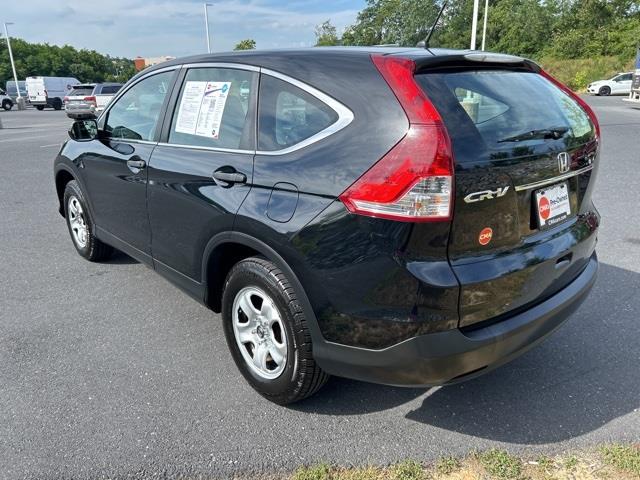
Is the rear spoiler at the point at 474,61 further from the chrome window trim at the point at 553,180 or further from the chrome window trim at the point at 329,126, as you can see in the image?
the chrome window trim at the point at 553,180

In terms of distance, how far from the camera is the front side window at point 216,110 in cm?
269

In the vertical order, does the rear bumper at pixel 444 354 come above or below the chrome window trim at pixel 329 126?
below

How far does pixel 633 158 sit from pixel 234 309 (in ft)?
30.5

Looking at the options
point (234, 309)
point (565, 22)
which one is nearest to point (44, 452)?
point (234, 309)

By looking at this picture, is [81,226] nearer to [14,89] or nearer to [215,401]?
[215,401]

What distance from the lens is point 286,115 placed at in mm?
2479

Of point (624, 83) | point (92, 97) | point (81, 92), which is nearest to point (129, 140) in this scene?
point (92, 97)

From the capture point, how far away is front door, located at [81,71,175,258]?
3.40 metres

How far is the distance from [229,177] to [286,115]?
1.41 feet

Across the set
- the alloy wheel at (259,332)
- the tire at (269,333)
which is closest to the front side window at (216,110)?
the tire at (269,333)

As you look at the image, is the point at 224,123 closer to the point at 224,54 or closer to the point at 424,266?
the point at 224,54

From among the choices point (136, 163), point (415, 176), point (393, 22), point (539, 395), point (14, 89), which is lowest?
point (539, 395)

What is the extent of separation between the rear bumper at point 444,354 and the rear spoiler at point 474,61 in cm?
114

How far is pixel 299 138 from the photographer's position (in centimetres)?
236
